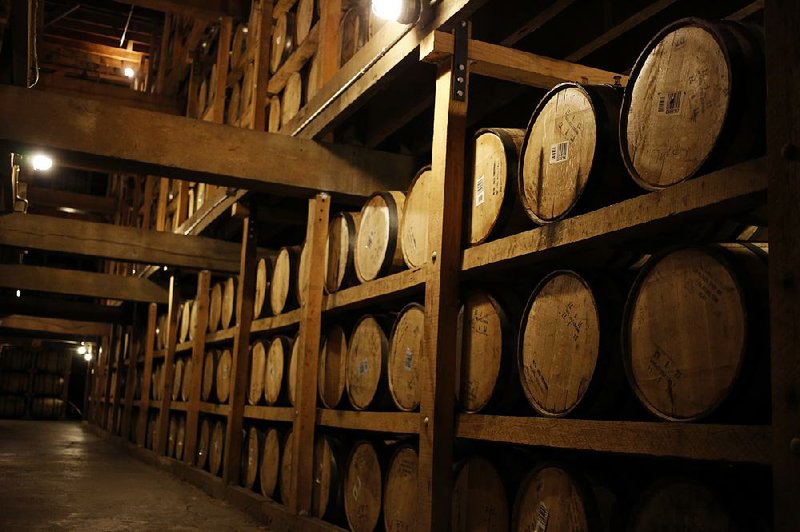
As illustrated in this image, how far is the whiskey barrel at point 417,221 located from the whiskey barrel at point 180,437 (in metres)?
6.23

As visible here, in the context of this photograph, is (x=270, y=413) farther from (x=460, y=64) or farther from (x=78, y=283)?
(x=78, y=283)

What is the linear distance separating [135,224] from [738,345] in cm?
1476

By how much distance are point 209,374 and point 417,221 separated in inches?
196

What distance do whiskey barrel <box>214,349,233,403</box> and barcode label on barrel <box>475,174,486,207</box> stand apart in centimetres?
481

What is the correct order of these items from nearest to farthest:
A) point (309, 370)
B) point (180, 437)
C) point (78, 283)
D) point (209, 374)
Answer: point (309, 370) < point (209, 374) < point (180, 437) < point (78, 283)

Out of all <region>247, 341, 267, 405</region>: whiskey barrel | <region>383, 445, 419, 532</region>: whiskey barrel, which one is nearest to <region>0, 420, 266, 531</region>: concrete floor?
<region>247, 341, 267, 405</region>: whiskey barrel

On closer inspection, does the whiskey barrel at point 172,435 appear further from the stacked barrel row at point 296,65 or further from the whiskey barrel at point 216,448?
the stacked barrel row at point 296,65

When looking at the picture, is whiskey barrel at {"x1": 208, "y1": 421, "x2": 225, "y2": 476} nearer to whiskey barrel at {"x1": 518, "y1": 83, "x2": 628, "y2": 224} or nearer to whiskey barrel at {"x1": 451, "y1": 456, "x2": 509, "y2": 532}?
whiskey barrel at {"x1": 451, "y1": 456, "x2": 509, "y2": 532}

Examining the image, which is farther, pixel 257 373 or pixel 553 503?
pixel 257 373

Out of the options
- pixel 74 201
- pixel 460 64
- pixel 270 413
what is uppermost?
pixel 74 201

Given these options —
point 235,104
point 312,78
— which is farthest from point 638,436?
point 235,104

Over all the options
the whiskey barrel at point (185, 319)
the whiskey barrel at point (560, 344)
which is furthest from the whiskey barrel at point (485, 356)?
the whiskey barrel at point (185, 319)

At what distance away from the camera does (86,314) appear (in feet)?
52.1

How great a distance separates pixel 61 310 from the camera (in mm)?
15312
